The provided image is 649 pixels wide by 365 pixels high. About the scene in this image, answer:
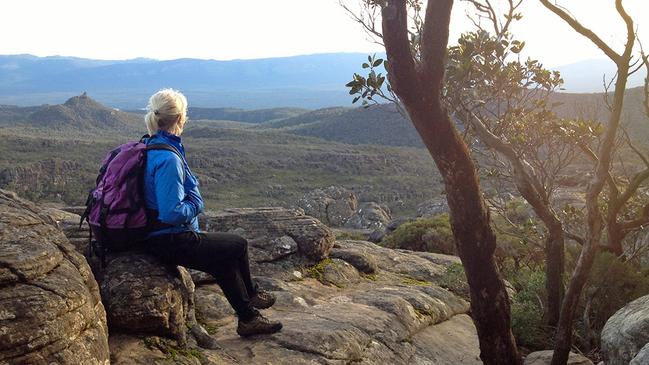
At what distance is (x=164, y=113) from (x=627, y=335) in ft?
16.1

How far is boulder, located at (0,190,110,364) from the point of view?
12.9 ft

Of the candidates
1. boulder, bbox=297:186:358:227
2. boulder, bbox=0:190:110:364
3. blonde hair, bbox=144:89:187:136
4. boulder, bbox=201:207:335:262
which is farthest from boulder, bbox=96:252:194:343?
boulder, bbox=297:186:358:227

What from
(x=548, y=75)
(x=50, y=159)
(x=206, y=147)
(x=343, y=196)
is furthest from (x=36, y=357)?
(x=206, y=147)

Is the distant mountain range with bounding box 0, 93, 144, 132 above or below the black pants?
below

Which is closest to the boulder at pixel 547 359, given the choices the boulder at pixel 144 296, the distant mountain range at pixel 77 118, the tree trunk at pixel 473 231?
the tree trunk at pixel 473 231

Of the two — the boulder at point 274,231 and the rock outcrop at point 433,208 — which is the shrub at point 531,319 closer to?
the boulder at point 274,231

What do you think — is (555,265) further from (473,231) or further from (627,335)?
(473,231)

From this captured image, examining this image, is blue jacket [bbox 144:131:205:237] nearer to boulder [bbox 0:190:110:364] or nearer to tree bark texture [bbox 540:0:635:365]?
boulder [bbox 0:190:110:364]

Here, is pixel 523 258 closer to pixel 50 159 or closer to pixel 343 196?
pixel 343 196

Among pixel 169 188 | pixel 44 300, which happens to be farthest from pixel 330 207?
pixel 44 300

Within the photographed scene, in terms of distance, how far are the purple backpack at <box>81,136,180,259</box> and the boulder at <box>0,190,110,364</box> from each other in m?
0.44

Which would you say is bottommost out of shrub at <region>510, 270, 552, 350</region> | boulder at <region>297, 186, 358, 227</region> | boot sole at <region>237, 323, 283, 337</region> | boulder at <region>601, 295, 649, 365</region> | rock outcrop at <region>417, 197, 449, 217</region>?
boulder at <region>297, 186, 358, 227</region>

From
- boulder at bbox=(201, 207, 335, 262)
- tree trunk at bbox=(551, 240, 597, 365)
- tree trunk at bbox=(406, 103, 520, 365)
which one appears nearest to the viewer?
tree trunk at bbox=(406, 103, 520, 365)

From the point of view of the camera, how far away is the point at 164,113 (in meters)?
5.62
